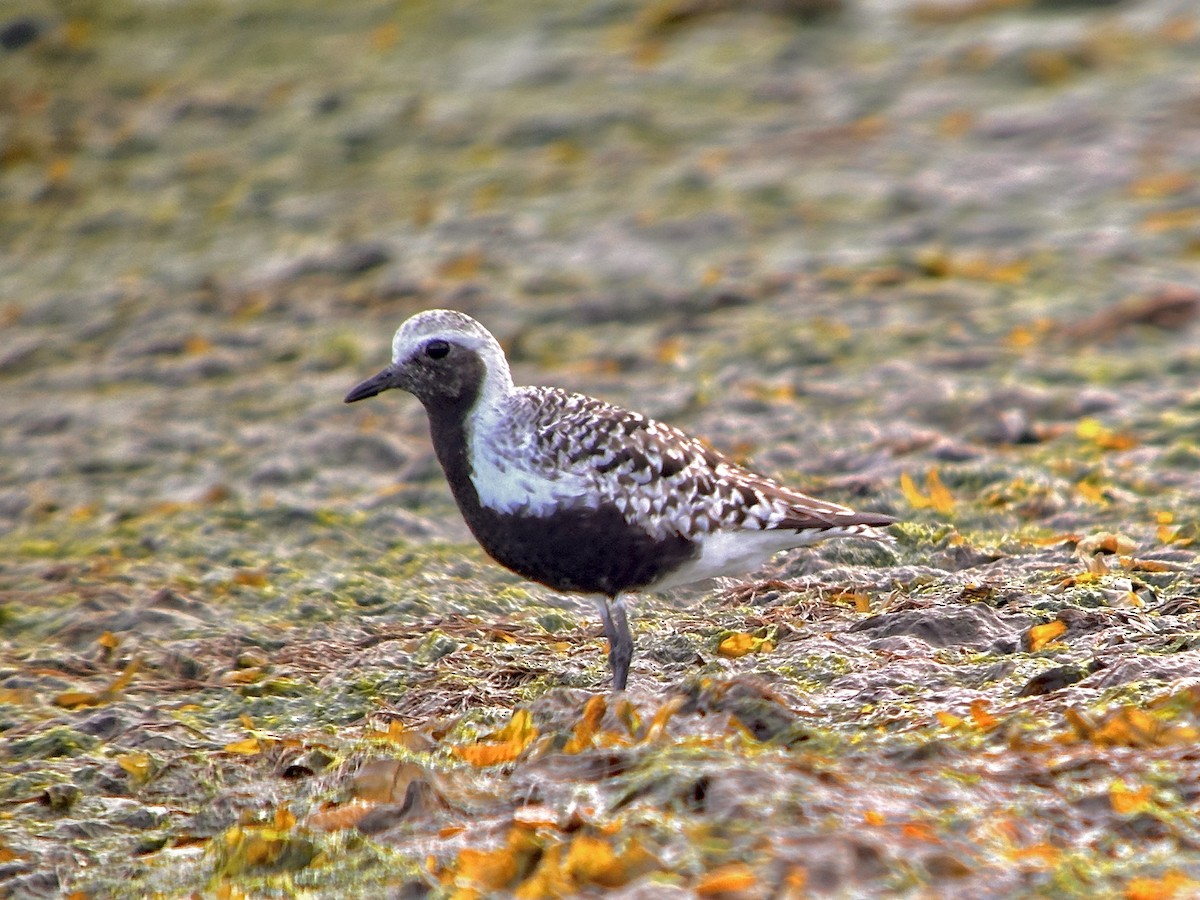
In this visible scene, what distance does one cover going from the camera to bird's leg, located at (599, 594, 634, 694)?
753 cm

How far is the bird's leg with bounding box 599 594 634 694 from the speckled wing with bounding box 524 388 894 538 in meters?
0.41

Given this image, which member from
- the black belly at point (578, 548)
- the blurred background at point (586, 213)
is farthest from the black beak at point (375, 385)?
the blurred background at point (586, 213)

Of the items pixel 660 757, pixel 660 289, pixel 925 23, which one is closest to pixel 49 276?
pixel 660 289

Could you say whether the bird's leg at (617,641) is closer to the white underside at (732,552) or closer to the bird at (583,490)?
the bird at (583,490)

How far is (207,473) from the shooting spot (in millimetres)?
12312

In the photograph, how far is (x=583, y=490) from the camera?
7488 mm

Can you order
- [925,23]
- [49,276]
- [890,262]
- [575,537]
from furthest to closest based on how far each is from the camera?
1. [925,23]
2. [49,276]
3. [890,262]
4. [575,537]

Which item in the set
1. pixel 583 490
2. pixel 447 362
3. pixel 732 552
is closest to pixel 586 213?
pixel 447 362

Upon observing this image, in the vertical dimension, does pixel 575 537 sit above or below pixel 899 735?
above

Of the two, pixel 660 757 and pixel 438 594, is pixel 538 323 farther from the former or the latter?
pixel 660 757

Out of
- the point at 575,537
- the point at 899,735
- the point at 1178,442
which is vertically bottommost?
the point at 1178,442

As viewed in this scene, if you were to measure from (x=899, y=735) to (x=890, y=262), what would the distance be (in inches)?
338

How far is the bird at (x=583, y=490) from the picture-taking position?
750cm

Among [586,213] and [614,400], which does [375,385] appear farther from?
[586,213]
